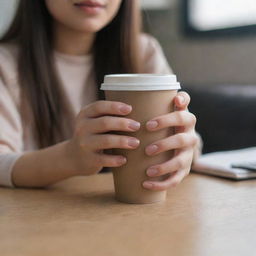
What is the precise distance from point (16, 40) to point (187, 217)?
0.89 m

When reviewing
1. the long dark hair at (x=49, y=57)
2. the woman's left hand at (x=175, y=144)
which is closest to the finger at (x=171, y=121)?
the woman's left hand at (x=175, y=144)

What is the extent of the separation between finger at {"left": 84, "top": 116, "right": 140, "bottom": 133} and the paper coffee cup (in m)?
0.01

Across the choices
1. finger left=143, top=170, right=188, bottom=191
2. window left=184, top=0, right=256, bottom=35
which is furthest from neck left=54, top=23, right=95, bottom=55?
window left=184, top=0, right=256, bottom=35

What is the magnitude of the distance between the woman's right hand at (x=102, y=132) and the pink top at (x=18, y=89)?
0.21 m

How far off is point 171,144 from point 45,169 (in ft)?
0.87

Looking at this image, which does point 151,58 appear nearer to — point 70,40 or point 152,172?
point 70,40

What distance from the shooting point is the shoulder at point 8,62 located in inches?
47.0

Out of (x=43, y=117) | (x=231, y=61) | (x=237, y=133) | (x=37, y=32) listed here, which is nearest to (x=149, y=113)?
(x=43, y=117)

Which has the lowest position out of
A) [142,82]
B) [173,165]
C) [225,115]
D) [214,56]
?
[225,115]

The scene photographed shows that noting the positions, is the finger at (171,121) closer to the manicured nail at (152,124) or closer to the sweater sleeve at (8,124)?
the manicured nail at (152,124)

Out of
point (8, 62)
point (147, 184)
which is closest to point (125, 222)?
point (147, 184)

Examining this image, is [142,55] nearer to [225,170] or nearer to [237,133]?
[237,133]

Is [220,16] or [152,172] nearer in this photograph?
[152,172]

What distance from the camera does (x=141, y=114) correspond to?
658mm
